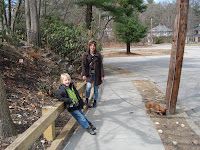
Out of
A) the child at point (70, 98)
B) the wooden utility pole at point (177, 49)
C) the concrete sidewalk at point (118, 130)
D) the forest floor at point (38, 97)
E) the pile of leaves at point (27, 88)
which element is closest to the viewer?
the concrete sidewalk at point (118, 130)

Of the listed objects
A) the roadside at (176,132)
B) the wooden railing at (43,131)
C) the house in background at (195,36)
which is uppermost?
the house in background at (195,36)

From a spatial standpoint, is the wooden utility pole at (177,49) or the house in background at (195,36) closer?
the wooden utility pole at (177,49)

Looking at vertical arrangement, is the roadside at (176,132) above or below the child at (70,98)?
below

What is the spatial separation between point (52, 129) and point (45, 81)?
3.83m

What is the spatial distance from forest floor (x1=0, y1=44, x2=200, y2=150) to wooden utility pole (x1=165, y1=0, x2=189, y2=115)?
49 cm

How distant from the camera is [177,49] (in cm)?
495

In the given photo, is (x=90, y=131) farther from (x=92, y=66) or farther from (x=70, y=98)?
(x=92, y=66)

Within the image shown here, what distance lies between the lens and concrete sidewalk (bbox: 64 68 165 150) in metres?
3.63

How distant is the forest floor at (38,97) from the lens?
384 cm

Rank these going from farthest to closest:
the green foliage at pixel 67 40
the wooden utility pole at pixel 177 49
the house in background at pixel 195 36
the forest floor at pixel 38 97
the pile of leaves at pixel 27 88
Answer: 1. the house in background at pixel 195 36
2. the green foliage at pixel 67 40
3. the wooden utility pole at pixel 177 49
4. the pile of leaves at pixel 27 88
5. the forest floor at pixel 38 97

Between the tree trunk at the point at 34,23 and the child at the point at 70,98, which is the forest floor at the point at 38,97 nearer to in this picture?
the child at the point at 70,98

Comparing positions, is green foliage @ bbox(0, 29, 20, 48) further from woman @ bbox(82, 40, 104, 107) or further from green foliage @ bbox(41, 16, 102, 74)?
green foliage @ bbox(41, 16, 102, 74)

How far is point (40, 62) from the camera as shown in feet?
28.7

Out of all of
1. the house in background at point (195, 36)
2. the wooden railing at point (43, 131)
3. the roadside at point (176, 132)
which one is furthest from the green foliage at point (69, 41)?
the house in background at point (195, 36)
